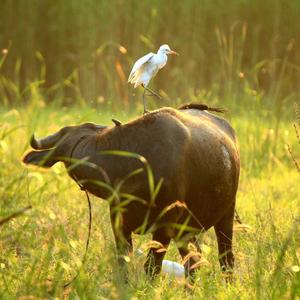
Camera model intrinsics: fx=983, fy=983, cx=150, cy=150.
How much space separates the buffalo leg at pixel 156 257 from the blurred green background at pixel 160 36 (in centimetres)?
670

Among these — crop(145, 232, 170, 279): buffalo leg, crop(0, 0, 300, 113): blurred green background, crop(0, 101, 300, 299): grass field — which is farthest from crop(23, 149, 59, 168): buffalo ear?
crop(0, 0, 300, 113): blurred green background

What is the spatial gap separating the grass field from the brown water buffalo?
0.12 meters

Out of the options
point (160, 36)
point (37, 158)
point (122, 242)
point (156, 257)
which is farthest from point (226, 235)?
point (160, 36)

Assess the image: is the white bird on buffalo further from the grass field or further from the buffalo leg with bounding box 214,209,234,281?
the buffalo leg with bounding box 214,209,234,281

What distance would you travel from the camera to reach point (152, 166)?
160 inches

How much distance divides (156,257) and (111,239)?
0.34 m

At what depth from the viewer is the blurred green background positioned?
11.2m

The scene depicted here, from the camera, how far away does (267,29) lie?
456 inches

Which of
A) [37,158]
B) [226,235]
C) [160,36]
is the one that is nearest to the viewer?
[37,158]

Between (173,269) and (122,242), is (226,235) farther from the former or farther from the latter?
(122,242)

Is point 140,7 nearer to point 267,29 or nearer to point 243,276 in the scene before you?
point 267,29

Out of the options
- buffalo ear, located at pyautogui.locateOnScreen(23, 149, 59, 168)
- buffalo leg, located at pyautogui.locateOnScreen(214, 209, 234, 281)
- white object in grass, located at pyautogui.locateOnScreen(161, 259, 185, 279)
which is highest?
buffalo ear, located at pyautogui.locateOnScreen(23, 149, 59, 168)

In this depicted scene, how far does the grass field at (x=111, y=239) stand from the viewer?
3605mm

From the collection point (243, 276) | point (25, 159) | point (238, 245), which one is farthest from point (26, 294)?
point (238, 245)
